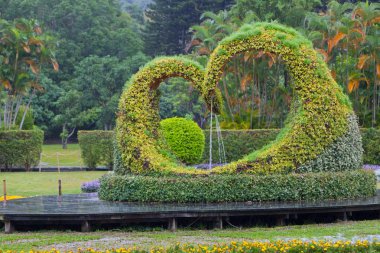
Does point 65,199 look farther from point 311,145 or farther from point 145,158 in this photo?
point 311,145

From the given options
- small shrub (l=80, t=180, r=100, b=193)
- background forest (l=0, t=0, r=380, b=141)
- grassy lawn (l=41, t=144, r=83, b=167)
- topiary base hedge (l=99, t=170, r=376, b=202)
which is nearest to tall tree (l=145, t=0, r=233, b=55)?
background forest (l=0, t=0, r=380, b=141)

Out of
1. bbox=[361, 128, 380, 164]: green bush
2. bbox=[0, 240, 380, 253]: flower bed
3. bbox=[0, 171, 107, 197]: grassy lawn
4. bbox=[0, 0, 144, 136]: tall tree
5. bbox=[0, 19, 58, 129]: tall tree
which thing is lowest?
bbox=[0, 171, 107, 197]: grassy lawn

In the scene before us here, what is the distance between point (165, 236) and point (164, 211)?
803mm

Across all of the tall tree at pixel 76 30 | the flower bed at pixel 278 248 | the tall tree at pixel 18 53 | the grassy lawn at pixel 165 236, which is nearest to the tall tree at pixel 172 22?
the tall tree at pixel 76 30

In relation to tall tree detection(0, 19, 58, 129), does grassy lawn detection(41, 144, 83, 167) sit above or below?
below

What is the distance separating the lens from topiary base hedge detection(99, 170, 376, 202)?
15234mm

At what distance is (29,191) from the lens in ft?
76.0

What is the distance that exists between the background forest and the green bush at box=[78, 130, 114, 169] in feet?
14.3

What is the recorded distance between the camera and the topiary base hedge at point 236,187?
15.2 m

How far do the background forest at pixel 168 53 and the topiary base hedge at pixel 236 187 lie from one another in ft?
28.4

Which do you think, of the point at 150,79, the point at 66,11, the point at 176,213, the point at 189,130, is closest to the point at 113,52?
the point at 66,11

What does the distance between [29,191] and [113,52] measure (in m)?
34.6

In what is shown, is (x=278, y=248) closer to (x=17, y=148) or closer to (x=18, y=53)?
(x=17, y=148)

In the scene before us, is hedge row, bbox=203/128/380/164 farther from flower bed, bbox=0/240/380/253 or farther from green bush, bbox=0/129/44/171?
flower bed, bbox=0/240/380/253
